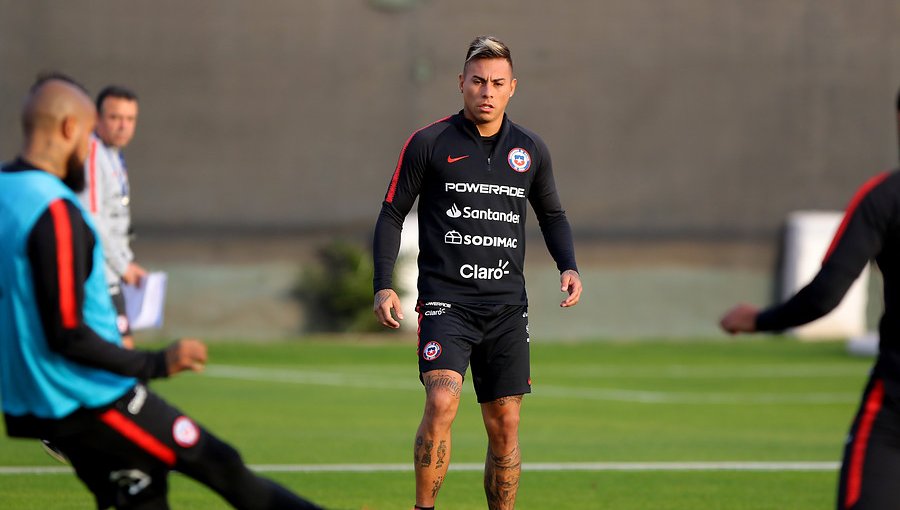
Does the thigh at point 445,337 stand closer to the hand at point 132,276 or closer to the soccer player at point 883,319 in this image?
the soccer player at point 883,319

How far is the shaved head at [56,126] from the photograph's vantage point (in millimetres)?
4707

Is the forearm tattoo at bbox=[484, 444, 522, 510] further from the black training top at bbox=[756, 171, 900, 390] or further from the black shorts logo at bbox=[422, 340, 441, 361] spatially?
the black training top at bbox=[756, 171, 900, 390]

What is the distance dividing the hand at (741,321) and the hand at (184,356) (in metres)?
1.88

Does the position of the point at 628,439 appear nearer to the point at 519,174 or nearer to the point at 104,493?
the point at 519,174

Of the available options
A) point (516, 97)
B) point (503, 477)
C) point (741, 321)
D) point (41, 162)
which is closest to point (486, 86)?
point (503, 477)

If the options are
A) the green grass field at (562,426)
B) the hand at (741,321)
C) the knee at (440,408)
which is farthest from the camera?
the green grass field at (562,426)

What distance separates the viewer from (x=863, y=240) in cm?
469

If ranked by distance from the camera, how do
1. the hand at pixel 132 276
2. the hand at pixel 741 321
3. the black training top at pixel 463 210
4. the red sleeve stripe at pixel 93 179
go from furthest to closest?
the hand at pixel 132 276 < the red sleeve stripe at pixel 93 179 < the black training top at pixel 463 210 < the hand at pixel 741 321

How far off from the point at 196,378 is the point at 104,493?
464 inches

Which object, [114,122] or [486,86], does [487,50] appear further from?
[114,122]

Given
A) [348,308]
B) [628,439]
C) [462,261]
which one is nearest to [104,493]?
[462,261]

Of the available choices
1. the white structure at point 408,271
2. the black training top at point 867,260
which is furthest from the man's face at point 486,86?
the white structure at point 408,271

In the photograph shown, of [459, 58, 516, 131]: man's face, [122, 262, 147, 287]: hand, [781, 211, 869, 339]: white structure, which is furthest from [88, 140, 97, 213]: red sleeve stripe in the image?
[781, 211, 869, 339]: white structure

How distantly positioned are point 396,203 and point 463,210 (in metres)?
0.37
